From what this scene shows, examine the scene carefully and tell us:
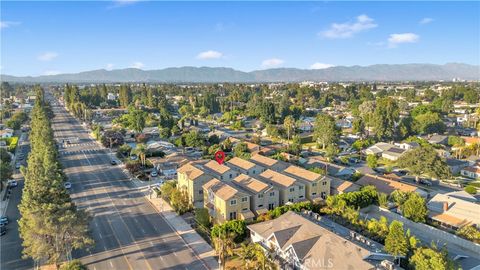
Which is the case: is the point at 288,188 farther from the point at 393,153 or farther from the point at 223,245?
the point at 393,153

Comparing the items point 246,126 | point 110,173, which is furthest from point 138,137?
point 246,126

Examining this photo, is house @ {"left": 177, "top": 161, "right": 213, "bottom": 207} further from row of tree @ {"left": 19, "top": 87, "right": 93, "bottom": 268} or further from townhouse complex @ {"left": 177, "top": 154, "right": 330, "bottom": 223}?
row of tree @ {"left": 19, "top": 87, "right": 93, "bottom": 268}

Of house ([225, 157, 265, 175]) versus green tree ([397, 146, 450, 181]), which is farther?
green tree ([397, 146, 450, 181])

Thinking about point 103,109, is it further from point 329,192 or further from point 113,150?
point 329,192

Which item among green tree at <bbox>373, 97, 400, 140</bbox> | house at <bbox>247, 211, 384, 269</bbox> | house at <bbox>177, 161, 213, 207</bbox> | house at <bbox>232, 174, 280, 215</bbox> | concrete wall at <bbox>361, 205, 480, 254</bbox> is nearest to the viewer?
house at <bbox>247, 211, 384, 269</bbox>

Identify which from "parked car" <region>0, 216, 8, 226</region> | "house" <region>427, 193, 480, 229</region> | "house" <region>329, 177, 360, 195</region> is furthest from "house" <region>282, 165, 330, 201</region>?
"parked car" <region>0, 216, 8, 226</region>

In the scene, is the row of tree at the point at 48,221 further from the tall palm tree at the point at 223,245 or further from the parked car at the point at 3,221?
the tall palm tree at the point at 223,245

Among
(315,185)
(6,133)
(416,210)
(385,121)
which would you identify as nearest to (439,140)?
(385,121)
